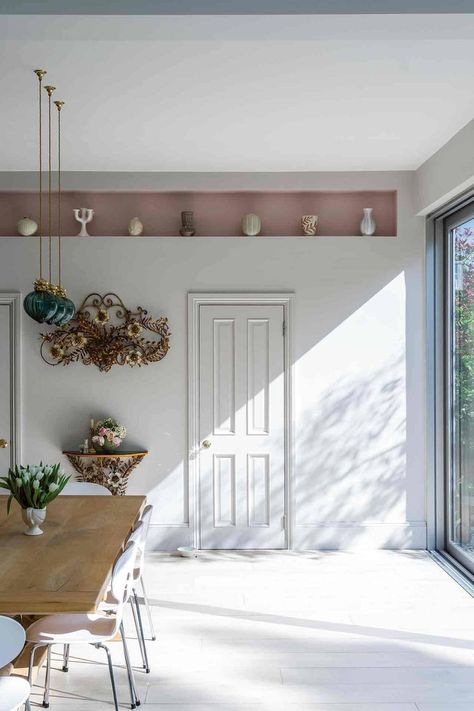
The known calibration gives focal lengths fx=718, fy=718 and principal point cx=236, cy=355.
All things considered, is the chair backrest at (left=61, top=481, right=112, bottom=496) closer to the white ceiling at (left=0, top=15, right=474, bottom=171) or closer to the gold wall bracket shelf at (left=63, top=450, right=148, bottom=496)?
the gold wall bracket shelf at (left=63, top=450, right=148, bottom=496)

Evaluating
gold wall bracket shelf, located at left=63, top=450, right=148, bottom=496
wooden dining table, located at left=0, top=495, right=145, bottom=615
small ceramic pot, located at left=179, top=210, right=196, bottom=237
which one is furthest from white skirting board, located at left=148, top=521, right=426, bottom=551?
small ceramic pot, located at left=179, top=210, right=196, bottom=237

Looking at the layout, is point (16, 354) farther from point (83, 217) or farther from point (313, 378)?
point (313, 378)

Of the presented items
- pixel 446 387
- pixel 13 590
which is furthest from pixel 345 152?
pixel 13 590

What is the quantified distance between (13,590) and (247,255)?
3.53 meters

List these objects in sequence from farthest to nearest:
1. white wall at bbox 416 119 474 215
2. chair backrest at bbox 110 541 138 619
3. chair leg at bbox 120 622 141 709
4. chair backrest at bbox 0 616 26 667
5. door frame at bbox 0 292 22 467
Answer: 1. door frame at bbox 0 292 22 467
2. white wall at bbox 416 119 474 215
3. chair leg at bbox 120 622 141 709
4. chair backrest at bbox 110 541 138 619
5. chair backrest at bbox 0 616 26 667

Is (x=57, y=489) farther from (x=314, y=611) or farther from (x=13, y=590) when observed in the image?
(x=314, y=611)

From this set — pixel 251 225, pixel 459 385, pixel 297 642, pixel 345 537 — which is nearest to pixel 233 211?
pixel 251 225

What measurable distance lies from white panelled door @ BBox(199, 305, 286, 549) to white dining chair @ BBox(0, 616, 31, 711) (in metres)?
3.20

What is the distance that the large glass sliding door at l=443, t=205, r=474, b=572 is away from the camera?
5.00 meters

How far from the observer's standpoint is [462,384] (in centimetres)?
517

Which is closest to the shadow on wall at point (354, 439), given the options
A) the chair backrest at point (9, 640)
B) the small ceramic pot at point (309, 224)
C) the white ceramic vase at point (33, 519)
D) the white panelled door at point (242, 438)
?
the white panelled door at point (242, 438)

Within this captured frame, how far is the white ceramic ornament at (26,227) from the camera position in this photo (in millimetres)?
5504

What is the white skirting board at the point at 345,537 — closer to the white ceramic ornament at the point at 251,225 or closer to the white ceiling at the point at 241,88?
the white ceramic ornament at the point at 251,225

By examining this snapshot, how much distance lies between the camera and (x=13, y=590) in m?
2.53
